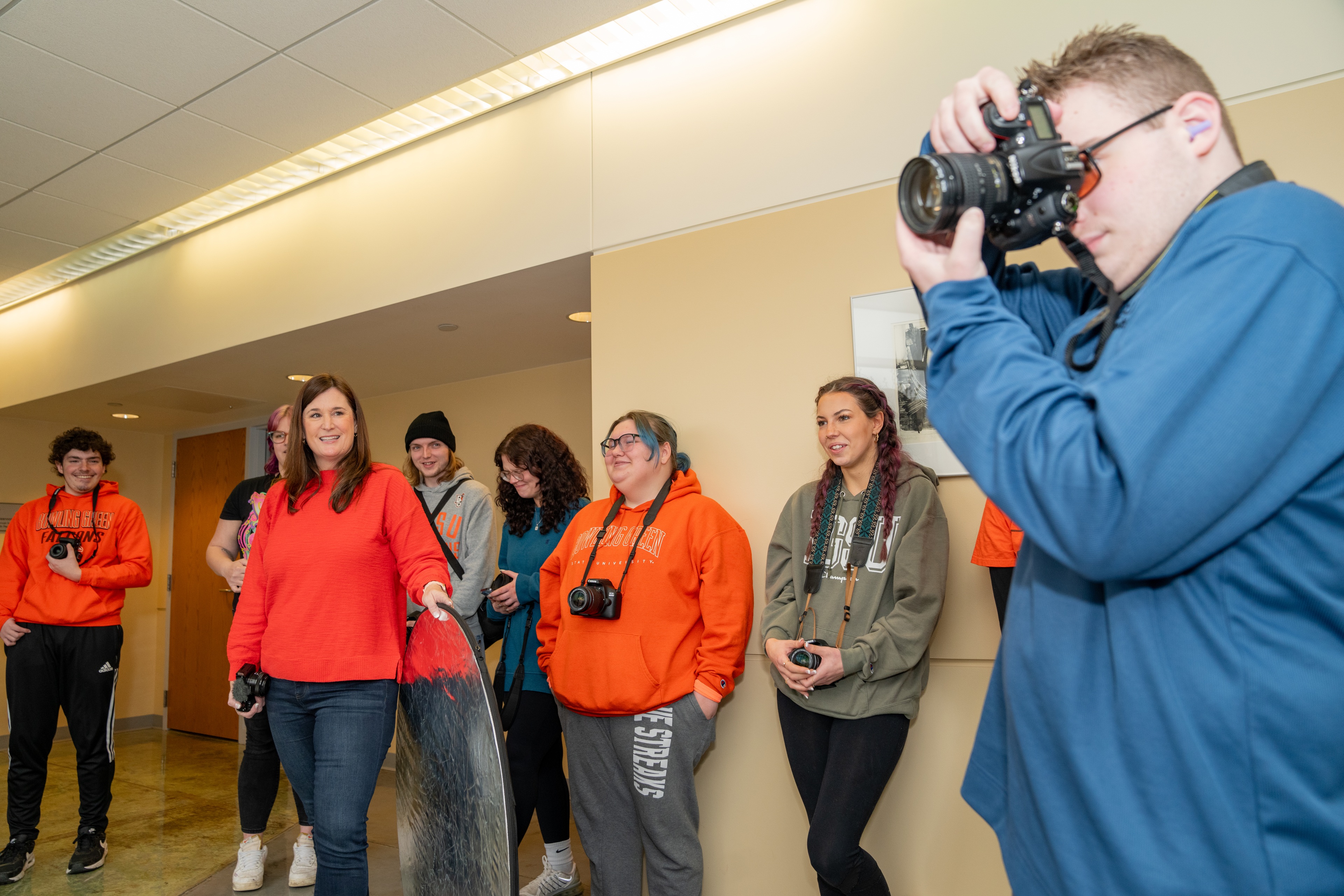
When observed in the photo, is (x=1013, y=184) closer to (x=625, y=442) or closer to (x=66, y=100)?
(x=625, y=442)

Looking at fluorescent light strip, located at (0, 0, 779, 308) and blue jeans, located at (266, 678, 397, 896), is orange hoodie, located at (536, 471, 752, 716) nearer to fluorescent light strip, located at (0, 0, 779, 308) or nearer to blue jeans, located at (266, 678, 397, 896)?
blue jeans, located at (266, 678, 397, 896)

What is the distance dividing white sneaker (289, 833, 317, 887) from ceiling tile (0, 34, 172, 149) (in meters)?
2.90

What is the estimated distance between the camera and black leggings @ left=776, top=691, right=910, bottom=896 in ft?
6.47

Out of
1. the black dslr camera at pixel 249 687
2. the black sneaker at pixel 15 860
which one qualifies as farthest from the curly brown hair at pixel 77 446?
the black dslr camera at pixel 249 687

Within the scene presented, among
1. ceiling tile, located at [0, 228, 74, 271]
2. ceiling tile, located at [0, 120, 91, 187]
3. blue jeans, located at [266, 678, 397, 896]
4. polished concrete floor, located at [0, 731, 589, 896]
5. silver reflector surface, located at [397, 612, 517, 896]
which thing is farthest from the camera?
ceiling tile, located at [0, 228, 74, 271]

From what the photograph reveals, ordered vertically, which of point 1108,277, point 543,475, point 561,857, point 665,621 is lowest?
point 561,857

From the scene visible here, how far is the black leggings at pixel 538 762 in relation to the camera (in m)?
2.74

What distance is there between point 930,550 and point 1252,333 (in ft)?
4.97

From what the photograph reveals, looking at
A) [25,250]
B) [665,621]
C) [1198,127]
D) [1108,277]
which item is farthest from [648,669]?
[25,250]

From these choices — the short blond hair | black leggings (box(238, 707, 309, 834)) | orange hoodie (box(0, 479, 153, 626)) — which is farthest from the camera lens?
orange hoodie (box(0, 479, 153, 626))

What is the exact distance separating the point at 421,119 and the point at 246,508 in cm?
180

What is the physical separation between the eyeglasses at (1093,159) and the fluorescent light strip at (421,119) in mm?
2236

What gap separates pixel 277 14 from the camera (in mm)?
2656

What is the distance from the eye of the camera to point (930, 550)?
2061 millimetres
